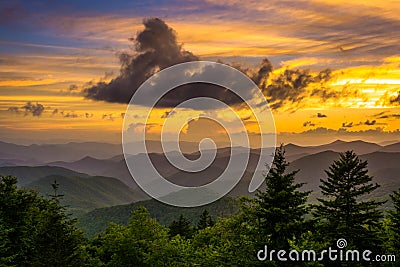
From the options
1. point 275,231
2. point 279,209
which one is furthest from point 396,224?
point 279,209

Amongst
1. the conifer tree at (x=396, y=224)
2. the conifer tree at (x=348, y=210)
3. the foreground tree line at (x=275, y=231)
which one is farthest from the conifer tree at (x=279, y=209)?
the conifer tree at (x=396, y=224)

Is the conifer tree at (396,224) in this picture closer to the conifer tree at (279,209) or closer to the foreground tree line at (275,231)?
the foreground tree line at (275,231)

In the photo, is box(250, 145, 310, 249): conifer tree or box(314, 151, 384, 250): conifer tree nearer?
box(250, 145, 310, 249): conifer tree

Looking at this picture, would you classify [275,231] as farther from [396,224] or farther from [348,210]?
[396,224]

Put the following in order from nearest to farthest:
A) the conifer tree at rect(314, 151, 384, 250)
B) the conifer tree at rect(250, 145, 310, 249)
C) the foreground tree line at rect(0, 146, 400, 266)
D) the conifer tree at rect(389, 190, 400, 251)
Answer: the conifer tree at rect(250, 145, 310, 249)
the foreground tree line at rect(0, 146, 400, 266)
the conifer tree at rect(314, 151, 384, 250)
the conifer tree at rect(389, 190, 400, 251)

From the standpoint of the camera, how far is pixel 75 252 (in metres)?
45.8

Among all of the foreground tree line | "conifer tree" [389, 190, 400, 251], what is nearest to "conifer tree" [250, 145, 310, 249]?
the foreground tree line

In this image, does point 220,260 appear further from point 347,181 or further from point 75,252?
point 75,252

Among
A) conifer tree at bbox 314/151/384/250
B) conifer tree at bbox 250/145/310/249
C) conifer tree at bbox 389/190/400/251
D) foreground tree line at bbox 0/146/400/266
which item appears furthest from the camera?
conifer tree at bbox 389/190/400/251

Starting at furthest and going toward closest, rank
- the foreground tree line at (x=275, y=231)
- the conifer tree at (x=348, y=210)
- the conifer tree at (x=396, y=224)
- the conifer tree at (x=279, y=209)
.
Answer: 1. the conifer tree at (x=396, y=224)
2. the conifer tree at (x=348, y=210)
3. the foreground tree line at (x=275, y=231)
4. the conifer tree at (x=279, y=209)

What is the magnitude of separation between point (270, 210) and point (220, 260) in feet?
28.8

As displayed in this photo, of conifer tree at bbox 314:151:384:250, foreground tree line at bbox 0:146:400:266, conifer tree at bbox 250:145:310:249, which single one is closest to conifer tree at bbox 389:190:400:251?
foreground tree line at bbox 0:146:400:266

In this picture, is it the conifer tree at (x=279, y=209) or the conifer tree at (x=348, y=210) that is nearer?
the conifer tree at (x=279, y=209)

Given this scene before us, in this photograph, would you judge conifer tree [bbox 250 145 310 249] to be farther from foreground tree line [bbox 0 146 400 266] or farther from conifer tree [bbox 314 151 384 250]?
conifer tree [bbox 314 151 384 250]
